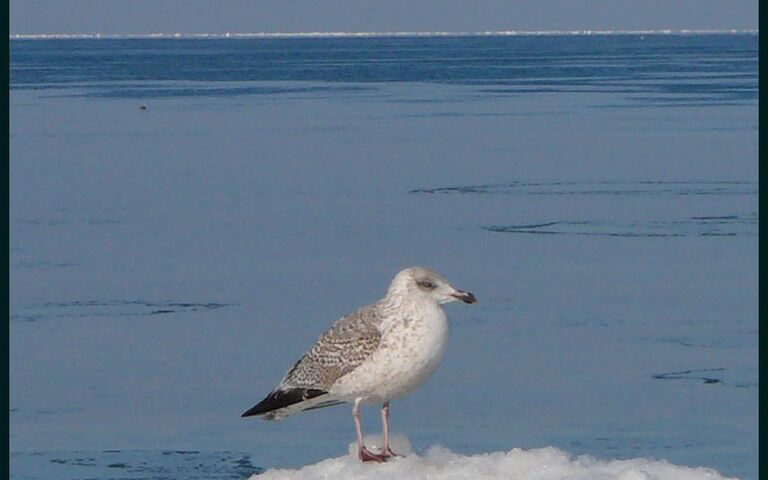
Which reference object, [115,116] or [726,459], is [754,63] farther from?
[726,459]

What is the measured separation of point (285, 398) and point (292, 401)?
0.03 meters

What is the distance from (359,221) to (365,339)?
7112 millimetres

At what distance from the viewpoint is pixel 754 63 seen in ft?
161

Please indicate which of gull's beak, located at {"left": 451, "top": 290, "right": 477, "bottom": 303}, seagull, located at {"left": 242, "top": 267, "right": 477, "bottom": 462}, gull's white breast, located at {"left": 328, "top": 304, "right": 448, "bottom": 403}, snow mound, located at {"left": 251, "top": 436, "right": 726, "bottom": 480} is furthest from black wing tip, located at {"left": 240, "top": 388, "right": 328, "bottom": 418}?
gull's beak, located at {"left": 451, "top": 290, "right": 477, "bottom": 303}

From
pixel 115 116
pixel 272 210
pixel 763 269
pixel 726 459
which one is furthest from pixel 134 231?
pixel 115 116

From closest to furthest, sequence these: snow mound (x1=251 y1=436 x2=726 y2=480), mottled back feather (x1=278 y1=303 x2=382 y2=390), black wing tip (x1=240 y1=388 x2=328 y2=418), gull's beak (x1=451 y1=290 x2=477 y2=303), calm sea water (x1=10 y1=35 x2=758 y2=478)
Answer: snow mound (x1=251 y1=436 x2=726 y2=480) → gull's beak (x1=451 y1=290 x2=477 y2=303) → mottled back feather (x1=278 y1=303 x2=382 y2=390) → black wing tip (x1=240 y1=388 x2=328 y2=418) → calm sea water (x1=10 y1=35 x2=758 y2=478)

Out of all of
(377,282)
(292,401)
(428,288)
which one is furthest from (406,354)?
(377,282)

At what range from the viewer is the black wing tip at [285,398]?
614 centimetres

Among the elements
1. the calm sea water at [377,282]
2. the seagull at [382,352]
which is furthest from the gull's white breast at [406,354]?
the calm sea water at [377,282]

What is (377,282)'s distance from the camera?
10312 millimetres

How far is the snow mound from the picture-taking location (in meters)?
5.43

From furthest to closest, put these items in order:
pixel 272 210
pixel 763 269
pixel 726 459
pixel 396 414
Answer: pixel 272 210, pixel 763 269, pixel 396 414, pixel 726 459

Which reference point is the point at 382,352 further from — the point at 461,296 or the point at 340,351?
the point at 461,296

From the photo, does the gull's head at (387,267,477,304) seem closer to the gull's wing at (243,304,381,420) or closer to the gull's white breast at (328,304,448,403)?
the gull's white breast at (328,304,448,403)
